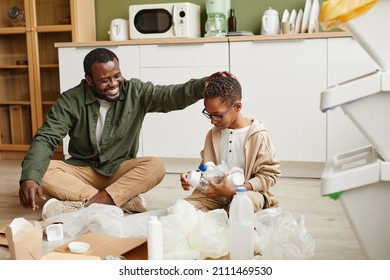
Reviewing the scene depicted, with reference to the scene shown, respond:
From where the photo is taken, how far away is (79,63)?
11.2 feet

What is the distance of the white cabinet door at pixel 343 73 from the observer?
2945 millimetres

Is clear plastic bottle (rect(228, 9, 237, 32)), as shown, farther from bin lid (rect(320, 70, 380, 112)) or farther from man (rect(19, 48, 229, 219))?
bin lid (rect(320, 70, 380, 112))

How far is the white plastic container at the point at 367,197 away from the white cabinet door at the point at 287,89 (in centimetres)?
172

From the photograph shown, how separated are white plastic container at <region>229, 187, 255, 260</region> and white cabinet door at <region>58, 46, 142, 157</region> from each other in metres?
1.89

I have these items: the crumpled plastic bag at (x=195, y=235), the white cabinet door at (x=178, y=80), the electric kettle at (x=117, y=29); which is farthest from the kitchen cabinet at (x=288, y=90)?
the crumpled plastic bag at (x=195, y=235)

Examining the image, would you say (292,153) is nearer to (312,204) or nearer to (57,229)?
(312,204)

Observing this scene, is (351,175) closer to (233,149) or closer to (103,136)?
(233,149)

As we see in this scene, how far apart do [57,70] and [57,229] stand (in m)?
2.03

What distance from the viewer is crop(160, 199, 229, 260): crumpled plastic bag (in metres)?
1.63

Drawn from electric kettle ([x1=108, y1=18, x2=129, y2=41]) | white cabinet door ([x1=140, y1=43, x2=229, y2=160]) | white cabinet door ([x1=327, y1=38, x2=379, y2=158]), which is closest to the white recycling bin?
white cabinet door ([x1=327, y1=38, x2=379, y2=158])

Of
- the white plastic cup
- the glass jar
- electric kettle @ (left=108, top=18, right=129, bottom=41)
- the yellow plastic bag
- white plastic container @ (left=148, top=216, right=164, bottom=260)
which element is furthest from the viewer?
the glass jar

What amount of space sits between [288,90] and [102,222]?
147 centimetres

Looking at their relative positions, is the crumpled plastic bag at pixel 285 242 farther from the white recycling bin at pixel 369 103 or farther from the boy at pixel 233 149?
the white recycling bin at pixel 369 103
